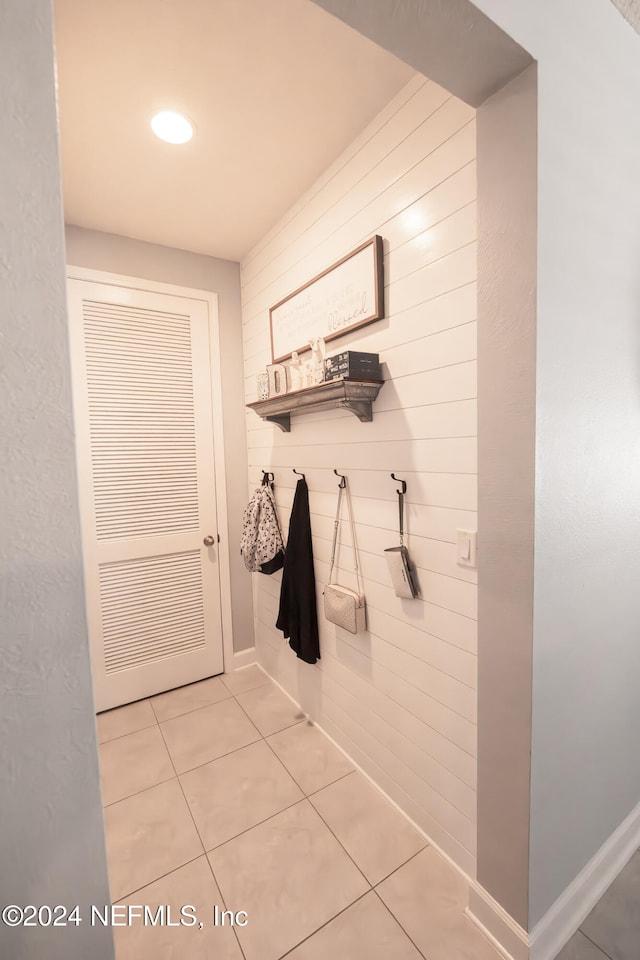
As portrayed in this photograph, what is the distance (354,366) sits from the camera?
1.46 metres

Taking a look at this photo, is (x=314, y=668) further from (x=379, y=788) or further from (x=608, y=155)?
A: (x=608, y=155)

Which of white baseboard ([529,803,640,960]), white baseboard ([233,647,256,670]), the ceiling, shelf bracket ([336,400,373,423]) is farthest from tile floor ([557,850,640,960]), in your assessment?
the ceiling

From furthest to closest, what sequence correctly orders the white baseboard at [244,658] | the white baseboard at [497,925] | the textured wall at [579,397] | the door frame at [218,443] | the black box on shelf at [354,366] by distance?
the white baseboard at [244,658] < the door frame at [218,443] < the black box on shelf at [354,366] < the white baseboard at [497,925] < the textured wall at [579,397]

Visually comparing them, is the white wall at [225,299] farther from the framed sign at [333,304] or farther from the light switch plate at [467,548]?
the light switch plate at [467,548]

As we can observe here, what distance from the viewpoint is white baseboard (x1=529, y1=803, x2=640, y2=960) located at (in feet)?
3.81

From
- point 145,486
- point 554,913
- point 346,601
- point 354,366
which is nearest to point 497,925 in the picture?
point 554,913

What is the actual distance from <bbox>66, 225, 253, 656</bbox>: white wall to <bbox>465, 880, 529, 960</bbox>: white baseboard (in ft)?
5.94

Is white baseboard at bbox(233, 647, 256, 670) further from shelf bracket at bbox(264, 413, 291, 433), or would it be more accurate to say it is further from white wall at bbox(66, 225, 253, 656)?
shelf bracket at bbox(264, 413, 291, 433)

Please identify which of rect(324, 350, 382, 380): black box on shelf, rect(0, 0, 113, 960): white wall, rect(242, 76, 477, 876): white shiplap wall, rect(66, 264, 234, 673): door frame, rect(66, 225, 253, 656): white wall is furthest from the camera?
rect(66, 264, 234, 673): door frame

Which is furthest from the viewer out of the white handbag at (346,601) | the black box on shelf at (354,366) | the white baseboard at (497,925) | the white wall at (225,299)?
the white wall at (225,299)

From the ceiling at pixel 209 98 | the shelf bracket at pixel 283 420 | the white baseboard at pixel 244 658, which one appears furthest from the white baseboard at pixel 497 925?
the ceiling at pixel 209 98

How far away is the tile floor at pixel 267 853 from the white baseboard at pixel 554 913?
6 centimetres

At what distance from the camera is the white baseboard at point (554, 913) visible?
115 centimetres

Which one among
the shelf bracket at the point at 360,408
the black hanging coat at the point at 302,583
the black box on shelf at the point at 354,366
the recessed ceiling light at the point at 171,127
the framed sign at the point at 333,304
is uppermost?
the recessed ceiling light at the point at 171,127
